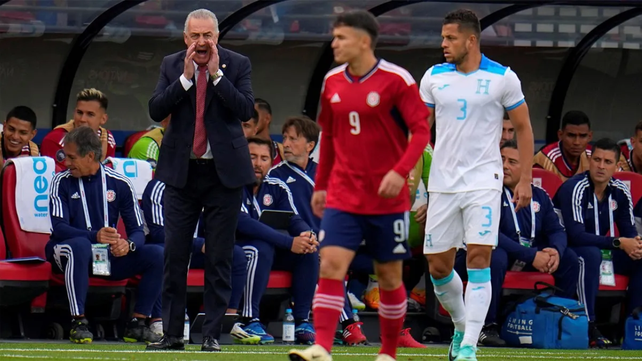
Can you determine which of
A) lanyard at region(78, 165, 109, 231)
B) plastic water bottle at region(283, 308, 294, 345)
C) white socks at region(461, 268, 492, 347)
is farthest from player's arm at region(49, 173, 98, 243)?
white socks at region(461, 268, 492, 347)

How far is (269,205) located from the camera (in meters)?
10.3

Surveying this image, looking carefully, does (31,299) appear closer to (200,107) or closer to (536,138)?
(200,107)

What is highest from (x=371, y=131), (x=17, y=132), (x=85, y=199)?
(x=371, y=131)

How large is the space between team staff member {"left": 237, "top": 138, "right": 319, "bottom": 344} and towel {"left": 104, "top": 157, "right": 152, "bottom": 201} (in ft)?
2.77

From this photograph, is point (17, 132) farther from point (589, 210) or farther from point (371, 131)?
point (371, 131)

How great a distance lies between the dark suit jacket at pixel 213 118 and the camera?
7512 millimetres

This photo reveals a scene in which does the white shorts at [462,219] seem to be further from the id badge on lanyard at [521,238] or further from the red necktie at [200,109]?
the id badge on lanyard at [521,238]

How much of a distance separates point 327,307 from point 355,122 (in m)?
0.91

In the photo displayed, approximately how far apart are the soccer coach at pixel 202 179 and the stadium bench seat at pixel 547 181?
14.5 feet

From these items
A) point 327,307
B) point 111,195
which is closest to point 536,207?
point 111,195

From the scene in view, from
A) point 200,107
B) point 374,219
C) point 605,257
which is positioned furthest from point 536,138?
point 374,219

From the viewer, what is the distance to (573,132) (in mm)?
12188

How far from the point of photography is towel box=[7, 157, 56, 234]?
966 centimetres

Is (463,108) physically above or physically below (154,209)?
above
